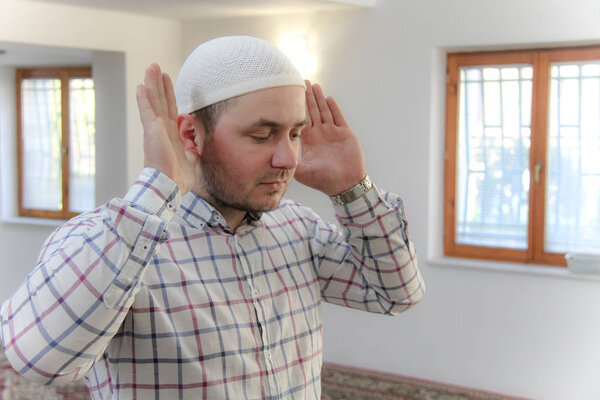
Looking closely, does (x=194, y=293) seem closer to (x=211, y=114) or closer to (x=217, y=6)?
(x=211, y=114)

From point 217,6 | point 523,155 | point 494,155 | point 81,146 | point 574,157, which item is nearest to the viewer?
point 574,157

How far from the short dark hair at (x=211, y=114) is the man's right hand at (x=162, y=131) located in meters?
0.08

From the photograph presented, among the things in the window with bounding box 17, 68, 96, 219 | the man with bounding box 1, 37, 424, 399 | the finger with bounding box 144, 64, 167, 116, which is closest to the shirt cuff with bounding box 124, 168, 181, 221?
the man with bounding box 1, 37, 424, 399

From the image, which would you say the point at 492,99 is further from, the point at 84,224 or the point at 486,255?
the point at 84,224

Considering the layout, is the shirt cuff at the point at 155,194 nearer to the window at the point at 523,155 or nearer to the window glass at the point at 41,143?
the window at the point at 523,155

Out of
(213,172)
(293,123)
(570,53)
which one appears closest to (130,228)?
(213,172)

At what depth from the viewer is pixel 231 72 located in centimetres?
125

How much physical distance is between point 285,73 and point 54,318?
592 mm

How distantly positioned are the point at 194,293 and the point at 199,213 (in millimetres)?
173

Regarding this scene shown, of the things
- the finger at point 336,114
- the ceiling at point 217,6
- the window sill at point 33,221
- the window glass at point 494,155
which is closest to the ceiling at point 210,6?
the ceiling at point 217,6

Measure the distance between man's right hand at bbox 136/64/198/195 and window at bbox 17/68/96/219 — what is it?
562 cm

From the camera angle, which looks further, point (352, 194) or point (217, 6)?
point (217, 6)

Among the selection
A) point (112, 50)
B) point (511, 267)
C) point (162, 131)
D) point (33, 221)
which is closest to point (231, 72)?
point (162, 131)

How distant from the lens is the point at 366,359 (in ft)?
15.8
